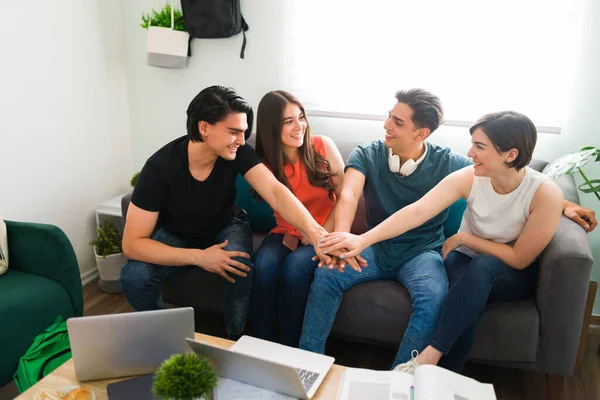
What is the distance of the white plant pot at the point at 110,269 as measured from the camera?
8.96 ft

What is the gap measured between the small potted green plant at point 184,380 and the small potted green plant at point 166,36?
1.96 metres

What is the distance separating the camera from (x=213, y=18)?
8.78ft

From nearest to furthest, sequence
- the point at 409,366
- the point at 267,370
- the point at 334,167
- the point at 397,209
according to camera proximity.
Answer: the point at 267,370 → the point at 409,366 → the point at 397,209 → the point at 334,167

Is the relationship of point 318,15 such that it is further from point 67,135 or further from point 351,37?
point 67,135

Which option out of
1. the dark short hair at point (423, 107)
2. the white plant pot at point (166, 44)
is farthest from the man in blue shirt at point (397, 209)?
the white plant pot at point (166, 44)

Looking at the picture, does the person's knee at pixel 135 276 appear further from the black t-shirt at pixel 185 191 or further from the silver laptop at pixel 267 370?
the silver laptop at pixel 267 370

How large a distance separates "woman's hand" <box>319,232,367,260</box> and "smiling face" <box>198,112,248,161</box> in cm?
47

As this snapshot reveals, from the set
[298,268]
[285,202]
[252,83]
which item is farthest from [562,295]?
[252,83]

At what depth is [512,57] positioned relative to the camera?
242 centimetres

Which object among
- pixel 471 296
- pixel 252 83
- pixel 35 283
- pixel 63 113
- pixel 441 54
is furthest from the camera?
pixel 252 83

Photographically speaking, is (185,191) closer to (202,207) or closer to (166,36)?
(202,207)

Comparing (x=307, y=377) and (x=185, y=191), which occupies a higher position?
(x=185, y=191)

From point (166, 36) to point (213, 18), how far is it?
0.25 metres

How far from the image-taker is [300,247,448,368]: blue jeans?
71.4 inches
